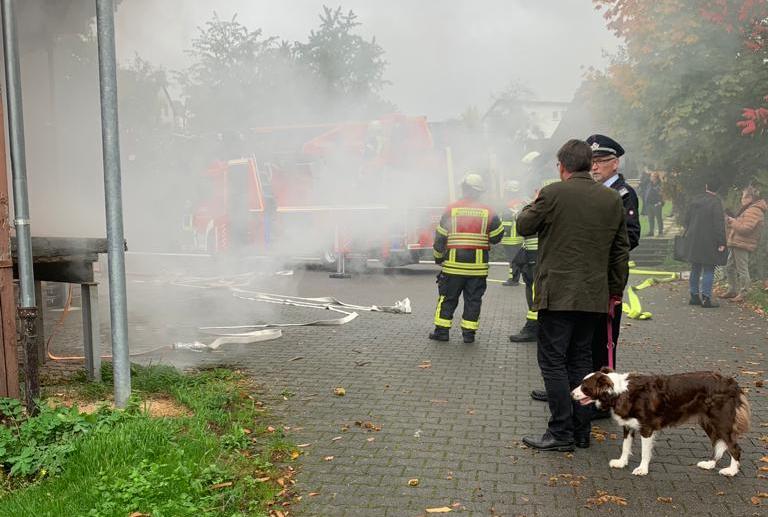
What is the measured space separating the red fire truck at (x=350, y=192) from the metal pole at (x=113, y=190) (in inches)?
347

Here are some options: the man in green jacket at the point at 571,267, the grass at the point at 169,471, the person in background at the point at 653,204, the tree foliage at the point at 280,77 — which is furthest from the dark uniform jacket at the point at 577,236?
the person in background at the point at 653,204

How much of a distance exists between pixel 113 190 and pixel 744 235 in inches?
356

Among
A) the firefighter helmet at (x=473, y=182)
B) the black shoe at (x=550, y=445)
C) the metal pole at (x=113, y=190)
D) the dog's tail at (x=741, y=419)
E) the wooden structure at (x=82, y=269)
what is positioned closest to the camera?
the dog's tail at (x=741, y=419)

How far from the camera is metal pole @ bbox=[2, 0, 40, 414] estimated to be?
423 cm

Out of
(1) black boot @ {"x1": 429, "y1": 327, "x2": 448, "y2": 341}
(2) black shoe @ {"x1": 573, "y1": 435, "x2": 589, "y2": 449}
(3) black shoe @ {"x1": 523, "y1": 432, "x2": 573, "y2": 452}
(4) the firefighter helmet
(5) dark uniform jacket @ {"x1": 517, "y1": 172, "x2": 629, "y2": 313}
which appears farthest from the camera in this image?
(1) black boot @ {"x1": 429, "y1": 327, "x2": 448, "y2": 341}

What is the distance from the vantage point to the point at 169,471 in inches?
138

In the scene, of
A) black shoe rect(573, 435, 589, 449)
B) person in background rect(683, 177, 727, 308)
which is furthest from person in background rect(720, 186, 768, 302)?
black shoe rect(573, 435, 589, 449)

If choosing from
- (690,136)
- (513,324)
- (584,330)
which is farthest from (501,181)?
(584,330)

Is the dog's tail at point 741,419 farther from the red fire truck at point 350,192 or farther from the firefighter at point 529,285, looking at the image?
the red fire truck at point 350,192

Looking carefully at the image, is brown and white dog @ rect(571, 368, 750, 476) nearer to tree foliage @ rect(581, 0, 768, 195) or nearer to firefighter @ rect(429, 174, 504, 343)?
firefighter @ rect(429, 174, 504, 343)

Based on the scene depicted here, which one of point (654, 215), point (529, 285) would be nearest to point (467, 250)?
point (529, 285)

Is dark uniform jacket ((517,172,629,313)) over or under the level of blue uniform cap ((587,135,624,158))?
under

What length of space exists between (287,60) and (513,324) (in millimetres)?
6497

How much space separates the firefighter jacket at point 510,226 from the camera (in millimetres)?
10172
